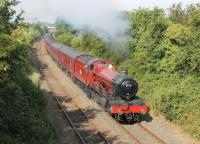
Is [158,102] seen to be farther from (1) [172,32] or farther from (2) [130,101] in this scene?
(1) [172,32]

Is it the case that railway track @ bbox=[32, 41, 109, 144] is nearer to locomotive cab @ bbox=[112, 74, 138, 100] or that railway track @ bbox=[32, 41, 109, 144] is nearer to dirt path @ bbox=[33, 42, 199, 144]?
dirt path @ bbox=[33, 42, 199, 144]

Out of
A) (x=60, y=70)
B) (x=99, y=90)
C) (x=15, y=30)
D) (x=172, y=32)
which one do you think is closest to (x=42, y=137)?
(x=15, y=30)

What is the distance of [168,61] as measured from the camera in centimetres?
2755

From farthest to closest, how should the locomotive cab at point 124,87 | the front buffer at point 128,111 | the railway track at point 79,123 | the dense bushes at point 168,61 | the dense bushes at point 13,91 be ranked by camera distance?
the dense bushes at point 168,61 < the locomotive cab at point 124,87 < the front buffer at point 128,111 < the railway track at point 79,123 < the dense bushes at point 13,91

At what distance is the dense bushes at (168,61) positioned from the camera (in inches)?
886

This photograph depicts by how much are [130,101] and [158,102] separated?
107 inches

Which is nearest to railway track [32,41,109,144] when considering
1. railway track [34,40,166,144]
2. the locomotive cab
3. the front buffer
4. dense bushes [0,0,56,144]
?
railway track [34,40,166,144]

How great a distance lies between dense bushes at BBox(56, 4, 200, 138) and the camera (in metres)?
22.5

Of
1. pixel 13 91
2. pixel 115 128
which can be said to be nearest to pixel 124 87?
pixel 115 128

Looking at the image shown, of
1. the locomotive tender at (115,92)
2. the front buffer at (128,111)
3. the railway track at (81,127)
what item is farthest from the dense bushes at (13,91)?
the locomotive tender at (115,92)

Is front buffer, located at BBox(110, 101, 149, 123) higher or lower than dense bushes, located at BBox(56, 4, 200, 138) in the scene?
lower

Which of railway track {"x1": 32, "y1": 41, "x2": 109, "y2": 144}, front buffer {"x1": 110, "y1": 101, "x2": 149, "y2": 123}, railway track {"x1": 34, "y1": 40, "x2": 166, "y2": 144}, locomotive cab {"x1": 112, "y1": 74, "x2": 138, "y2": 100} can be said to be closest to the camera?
railway track {"x1": 34, "y1": 40, "x2": 166, "y2": 144}

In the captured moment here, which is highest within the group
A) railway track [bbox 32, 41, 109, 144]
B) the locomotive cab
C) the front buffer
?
the locomotive cab

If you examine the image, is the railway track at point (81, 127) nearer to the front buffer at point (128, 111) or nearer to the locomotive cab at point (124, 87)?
the front buffer at point (128, 111)
